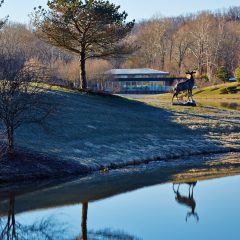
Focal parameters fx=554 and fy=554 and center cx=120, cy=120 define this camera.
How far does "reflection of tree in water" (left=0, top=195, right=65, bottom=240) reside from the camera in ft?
42.1

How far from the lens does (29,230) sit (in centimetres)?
1342

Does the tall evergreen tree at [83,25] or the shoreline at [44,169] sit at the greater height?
the tall evergreen tree at [83,25]

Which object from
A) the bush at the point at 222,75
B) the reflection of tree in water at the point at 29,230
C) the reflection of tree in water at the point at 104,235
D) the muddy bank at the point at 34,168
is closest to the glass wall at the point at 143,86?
the bush at the point at 222,75

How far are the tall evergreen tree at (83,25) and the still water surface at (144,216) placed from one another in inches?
931

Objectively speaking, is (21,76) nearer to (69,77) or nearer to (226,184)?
(226,184)

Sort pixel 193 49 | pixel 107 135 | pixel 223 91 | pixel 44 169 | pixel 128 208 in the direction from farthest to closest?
pixel 193 49 → pixel 223 91 → pixel 107 135 → pixel 44 169 → pixel 128 208

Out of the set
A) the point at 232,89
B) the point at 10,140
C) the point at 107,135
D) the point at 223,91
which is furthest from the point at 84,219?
the point at 232,89

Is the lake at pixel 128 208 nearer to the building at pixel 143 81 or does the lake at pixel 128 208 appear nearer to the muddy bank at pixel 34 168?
the muddy bank at pixel 34 168

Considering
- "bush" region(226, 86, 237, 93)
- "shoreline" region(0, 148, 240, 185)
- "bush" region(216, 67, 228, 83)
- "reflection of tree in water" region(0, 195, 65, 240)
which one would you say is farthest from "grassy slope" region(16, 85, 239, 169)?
"bush" region(216, 67, 228, 83)

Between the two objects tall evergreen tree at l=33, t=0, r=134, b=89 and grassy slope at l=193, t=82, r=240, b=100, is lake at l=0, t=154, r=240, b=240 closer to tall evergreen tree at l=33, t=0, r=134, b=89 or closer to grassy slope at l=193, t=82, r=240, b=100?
tall evergreen tree at l=33, t=0, r=134, b=89

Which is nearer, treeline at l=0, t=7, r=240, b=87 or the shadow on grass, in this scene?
the shadow on grass

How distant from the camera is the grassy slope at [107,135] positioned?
24.3 meters

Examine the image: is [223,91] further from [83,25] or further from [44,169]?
[44,169]

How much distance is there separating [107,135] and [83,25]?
572 inches
